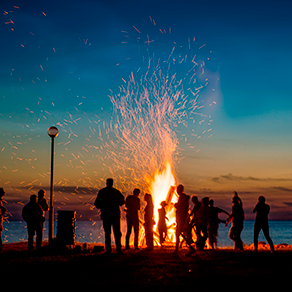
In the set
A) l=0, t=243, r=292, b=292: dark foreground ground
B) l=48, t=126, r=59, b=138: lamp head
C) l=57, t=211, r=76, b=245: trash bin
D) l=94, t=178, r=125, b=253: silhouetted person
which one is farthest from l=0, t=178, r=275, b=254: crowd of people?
l=48, t=126, r=59, b=138: lamp head

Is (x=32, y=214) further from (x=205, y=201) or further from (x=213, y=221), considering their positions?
(x=213, y=221)

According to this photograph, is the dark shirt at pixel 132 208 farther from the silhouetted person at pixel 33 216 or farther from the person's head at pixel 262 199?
the person's head at pixel 262 199

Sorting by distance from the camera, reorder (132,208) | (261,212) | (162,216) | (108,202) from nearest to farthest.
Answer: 1. (108,202)
2. (261,212)
3. (132,208)
4. (162,216)

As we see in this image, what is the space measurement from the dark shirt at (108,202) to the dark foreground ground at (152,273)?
1176 millimetres

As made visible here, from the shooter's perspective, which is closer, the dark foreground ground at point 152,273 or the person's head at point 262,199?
the dark foreground ground at point 152,273

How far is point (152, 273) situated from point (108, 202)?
3.22m

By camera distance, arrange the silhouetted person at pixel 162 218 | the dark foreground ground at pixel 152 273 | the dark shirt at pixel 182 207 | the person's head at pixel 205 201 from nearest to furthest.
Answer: the dark foreground ground at pixel 152 273, the dark shirt at pixel 182 207, the person's head at pixel 205 201, the silhouetted person at pixel 162 218

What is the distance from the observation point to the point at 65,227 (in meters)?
11.8

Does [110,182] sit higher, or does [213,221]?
[110,182]

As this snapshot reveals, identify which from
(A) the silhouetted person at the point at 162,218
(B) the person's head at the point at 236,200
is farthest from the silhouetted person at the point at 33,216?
(B) the person's head at the point at 236,200

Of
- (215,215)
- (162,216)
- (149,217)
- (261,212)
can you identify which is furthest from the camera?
(162,216)

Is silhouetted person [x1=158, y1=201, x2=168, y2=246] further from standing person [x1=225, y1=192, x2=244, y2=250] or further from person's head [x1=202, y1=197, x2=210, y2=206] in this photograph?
standing person [x1=225, y1=192, x2=244, y2=250]

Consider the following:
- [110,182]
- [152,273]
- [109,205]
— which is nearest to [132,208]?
[109,205]

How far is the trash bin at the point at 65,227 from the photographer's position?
11.7 m
